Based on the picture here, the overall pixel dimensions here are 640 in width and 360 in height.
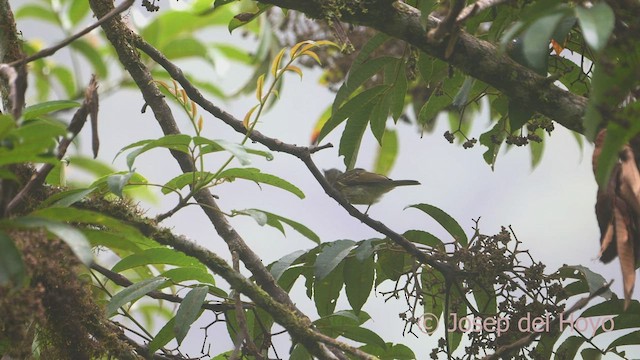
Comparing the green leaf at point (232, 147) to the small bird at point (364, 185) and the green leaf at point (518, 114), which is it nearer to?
the green leaf at point (518, 114)

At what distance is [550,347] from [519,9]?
842mm

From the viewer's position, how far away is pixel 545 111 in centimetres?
186

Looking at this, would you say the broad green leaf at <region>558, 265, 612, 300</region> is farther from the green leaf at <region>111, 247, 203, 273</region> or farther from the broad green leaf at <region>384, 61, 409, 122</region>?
the green leaf at <region>111, 247, 203, 273</region>

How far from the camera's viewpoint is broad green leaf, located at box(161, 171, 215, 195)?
185cm

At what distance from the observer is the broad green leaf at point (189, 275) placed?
2.04m

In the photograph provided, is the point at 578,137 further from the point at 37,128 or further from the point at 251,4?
the point at 37,128

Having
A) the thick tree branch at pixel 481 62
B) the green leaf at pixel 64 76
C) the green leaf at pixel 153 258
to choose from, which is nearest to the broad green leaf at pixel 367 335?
the green leaf at pixel 153 258

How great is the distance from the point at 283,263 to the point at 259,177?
1.04ft

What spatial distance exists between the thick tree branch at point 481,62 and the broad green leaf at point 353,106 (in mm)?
347

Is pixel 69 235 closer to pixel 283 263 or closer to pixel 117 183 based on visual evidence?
pixel 117 183

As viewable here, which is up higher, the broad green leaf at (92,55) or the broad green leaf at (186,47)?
the broad green leaf at (186,47)

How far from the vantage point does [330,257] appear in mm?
2029

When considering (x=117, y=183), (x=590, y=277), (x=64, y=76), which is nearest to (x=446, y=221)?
(x=590, y=277)

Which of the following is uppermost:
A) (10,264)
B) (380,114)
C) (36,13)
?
(36,13)
